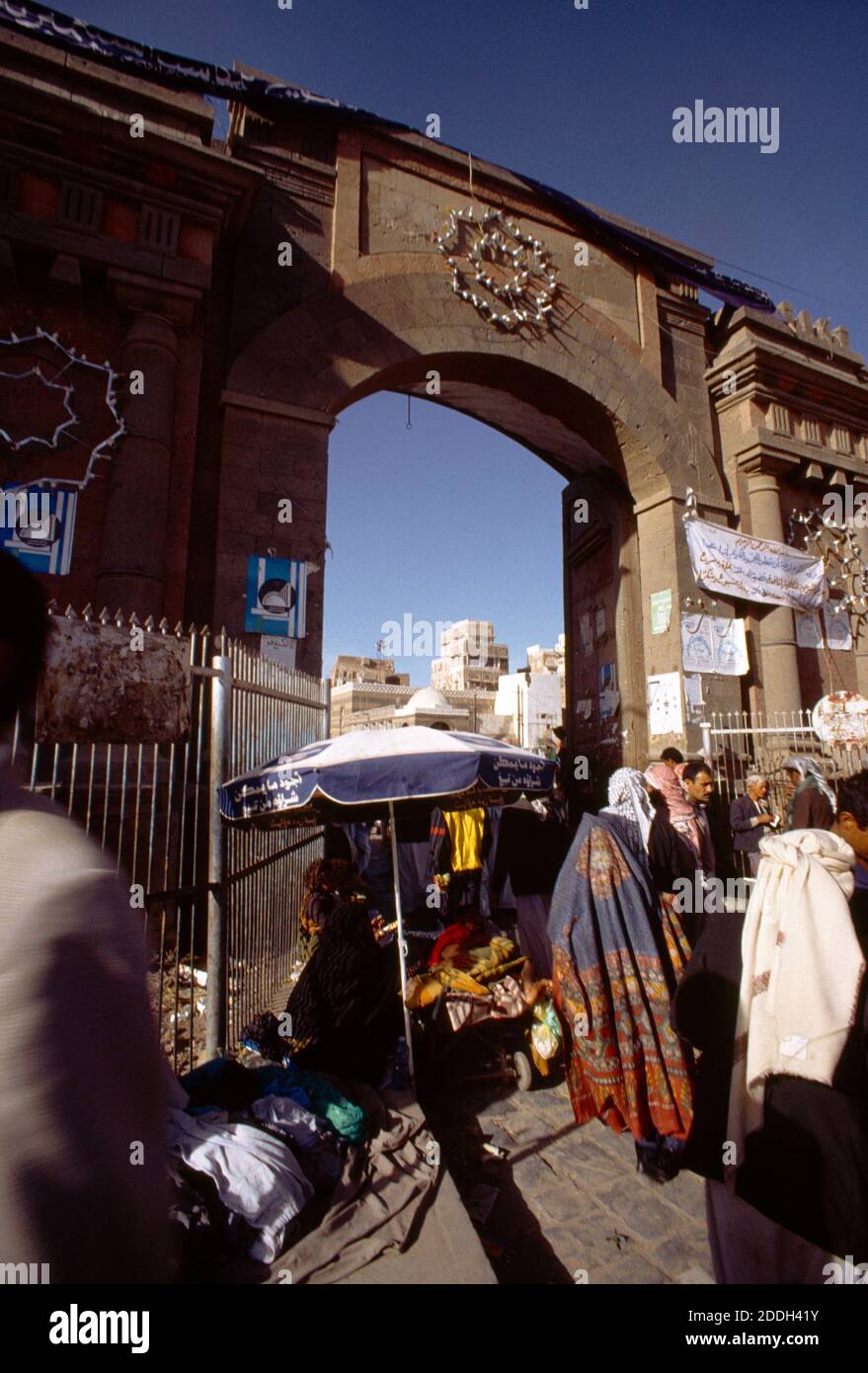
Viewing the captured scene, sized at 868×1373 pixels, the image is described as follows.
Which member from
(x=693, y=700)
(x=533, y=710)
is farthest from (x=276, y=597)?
(x=533, y=710)

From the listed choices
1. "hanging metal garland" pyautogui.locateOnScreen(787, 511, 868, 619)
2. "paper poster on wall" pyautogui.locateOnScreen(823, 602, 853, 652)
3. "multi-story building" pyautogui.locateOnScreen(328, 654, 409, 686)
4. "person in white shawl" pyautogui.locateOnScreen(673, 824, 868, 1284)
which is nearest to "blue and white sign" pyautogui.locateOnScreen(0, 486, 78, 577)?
"person in white shawl" pyautogui.locateOnScreen(673, 824, 868, 1284)

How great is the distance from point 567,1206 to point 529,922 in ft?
9.17

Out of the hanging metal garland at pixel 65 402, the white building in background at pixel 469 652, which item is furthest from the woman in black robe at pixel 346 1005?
the white building in background at pixel 469 652

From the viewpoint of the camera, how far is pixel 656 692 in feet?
36.4

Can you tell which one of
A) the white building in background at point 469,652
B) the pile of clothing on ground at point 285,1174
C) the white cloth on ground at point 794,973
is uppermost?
the white building in background at point 469,652

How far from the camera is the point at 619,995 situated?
3904 mm

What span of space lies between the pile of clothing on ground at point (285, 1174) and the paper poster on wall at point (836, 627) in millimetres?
12222

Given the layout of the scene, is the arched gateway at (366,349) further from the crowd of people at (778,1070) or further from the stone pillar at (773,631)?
the crowd of people at (778,1070)

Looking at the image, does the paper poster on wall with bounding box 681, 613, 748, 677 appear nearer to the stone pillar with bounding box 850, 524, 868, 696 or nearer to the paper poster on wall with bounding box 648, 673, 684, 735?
the paper poster on wall with bounding box 648, 673, 684, 735

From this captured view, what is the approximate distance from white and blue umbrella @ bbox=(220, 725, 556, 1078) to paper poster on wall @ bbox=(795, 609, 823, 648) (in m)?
9.58

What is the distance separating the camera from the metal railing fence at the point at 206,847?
3.92 m

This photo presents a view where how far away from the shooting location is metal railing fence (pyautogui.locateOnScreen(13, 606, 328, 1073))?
3.92m

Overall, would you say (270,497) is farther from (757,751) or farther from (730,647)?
(757,751)

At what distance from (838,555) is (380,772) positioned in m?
12.6
